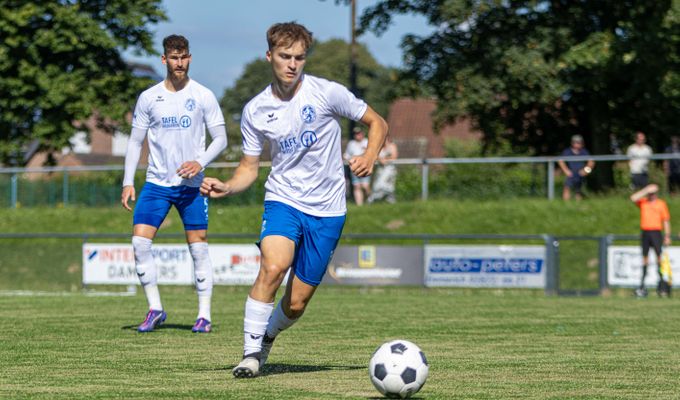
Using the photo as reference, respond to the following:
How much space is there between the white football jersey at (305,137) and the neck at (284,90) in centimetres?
3

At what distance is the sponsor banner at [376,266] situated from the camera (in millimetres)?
22703

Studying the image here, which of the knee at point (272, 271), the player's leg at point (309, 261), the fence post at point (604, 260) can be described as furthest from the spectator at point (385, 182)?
the knee at point (272, 271)

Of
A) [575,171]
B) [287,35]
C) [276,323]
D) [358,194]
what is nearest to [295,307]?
[276,323]

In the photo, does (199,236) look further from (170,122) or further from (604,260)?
(604,260)

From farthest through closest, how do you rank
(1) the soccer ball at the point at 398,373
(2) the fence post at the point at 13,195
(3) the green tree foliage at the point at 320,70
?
(3) the green tree foliage at the point at 320,70, (2) the fence post at the point at 13,195, (1) the soccer ball at the point at 398,373

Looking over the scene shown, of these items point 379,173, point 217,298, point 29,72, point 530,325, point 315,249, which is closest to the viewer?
point 315,249

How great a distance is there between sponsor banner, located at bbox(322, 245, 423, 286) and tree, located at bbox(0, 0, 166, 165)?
16.8 metres

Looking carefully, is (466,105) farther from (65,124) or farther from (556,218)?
(65,124)

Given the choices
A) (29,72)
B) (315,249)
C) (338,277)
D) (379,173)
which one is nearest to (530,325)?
(315,249)

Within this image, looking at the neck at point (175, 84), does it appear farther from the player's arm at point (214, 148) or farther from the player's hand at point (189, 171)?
the player's hand at point (189, 171)

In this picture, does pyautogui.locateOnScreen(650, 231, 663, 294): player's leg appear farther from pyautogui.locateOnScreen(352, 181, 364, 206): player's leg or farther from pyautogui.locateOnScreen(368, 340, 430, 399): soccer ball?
pyautogui.locateOnScreen(368, 340, 430, 399): soccer ball

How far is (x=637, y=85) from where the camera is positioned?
103 feet

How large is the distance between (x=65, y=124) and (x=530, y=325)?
88.7 ft

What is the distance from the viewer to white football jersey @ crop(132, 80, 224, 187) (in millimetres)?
11047
